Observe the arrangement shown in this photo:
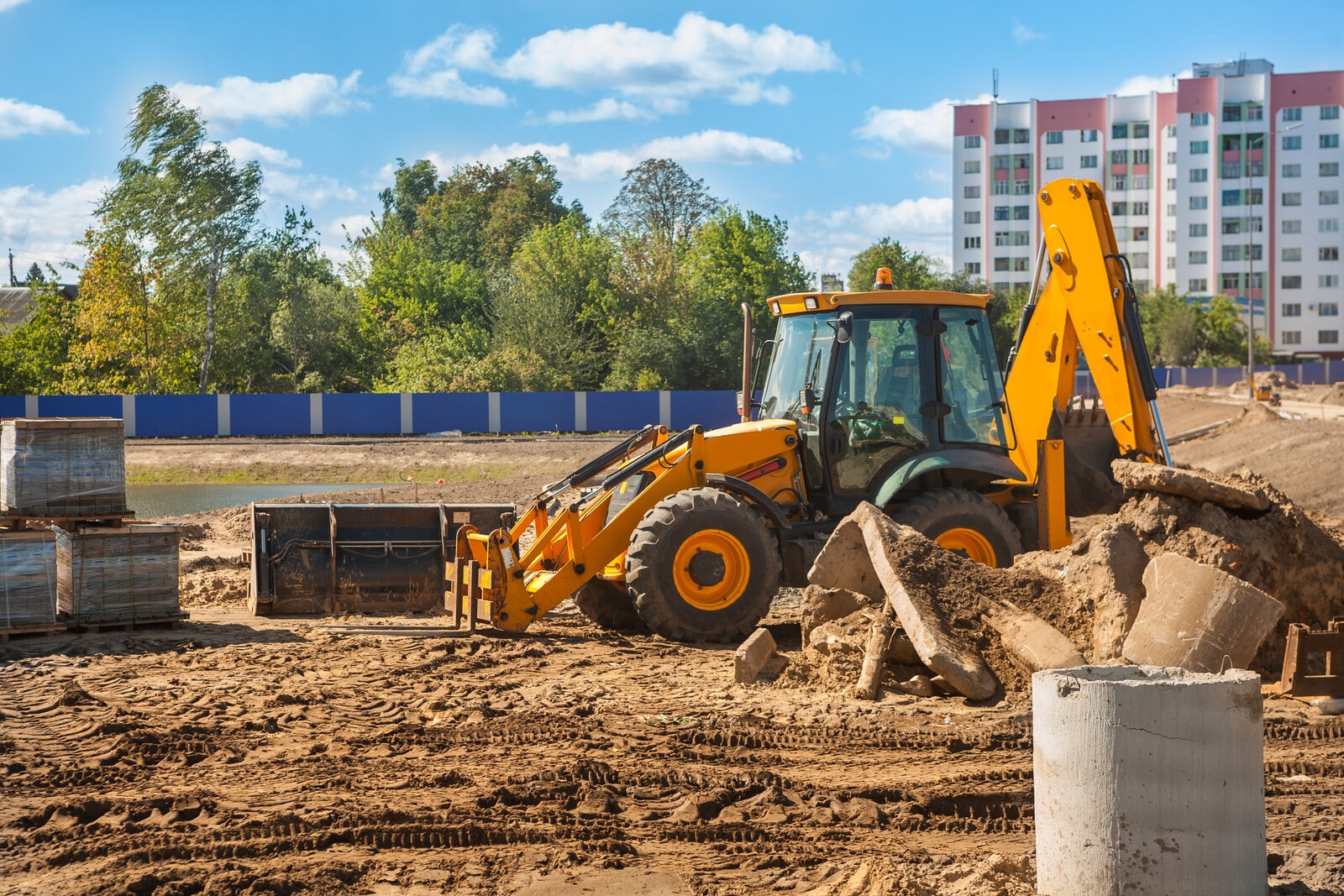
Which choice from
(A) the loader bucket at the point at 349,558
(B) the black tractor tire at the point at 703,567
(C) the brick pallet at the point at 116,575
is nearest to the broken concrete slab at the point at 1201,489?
(B) the black tractor tire at the point at 703,567

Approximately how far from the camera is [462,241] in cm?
6706

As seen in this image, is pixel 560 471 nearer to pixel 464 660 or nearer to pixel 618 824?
pixel 464 660

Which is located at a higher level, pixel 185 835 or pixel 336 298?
pixel 336 298

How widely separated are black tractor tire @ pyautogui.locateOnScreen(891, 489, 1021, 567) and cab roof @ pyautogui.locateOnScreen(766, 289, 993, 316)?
5.02 feet

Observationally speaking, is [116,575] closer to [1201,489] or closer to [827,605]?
[827,605]

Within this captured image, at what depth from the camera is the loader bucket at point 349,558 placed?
→ 36.4 ft

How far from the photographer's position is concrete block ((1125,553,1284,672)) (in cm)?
738

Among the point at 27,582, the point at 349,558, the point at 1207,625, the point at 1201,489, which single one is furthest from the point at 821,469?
the point at 27,582

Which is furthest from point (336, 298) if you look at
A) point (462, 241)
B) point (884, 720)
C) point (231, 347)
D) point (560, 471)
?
point (884, 720)

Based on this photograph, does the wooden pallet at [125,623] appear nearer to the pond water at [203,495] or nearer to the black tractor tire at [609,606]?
the black tractor tire at [609,606]

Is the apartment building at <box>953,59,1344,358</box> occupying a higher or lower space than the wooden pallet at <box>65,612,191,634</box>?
higher

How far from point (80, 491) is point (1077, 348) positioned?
8.67m

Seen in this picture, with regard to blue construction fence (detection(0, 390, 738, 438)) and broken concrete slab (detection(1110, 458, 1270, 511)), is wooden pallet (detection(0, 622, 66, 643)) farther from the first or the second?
blue construction fence (detection(0, 390, 738, 438))

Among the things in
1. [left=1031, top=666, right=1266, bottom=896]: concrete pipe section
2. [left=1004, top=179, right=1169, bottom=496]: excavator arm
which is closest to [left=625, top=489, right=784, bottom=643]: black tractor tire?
[left=1004, top=179, right=1169, bottom=496]: excavator arm
